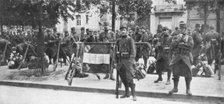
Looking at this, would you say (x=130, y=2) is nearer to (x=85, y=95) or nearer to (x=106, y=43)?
(x=106, y=43)

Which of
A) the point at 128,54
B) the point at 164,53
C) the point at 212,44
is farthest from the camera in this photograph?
the point at 212,44

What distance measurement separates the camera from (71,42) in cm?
1603

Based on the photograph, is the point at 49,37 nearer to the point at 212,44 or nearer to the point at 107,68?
the point at 107,68

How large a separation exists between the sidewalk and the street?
0.85ft

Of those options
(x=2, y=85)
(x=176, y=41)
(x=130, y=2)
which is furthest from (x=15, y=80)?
(x=130, y=2)

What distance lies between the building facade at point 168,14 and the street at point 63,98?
3008cm

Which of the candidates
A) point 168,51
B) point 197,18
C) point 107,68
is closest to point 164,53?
point 168,51

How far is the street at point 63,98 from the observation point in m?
8.67

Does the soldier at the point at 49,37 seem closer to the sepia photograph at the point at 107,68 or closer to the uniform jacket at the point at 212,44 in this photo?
the sepia photograph at the point at 107,68

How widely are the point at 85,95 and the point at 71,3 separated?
4.37 metres

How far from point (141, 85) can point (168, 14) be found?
99.9 feet

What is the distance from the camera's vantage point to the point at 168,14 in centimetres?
4009

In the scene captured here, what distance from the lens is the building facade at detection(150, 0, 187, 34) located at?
3912cm

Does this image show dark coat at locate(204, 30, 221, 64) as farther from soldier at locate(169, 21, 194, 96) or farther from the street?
the street
